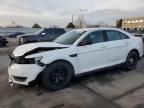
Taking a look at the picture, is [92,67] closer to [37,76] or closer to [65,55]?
[65,55]

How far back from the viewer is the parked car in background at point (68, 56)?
5148 mm

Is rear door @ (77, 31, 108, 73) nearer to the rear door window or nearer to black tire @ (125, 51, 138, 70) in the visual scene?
the rear door window

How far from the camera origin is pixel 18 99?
5070 mm

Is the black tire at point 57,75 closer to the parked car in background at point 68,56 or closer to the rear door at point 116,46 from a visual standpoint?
the parked car in background at point 68,56

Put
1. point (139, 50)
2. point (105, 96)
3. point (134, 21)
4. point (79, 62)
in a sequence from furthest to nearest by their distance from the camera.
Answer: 1. point (134, 21)
2. point (139, 50)
3. point (79, 62)
4. point (105, 96)

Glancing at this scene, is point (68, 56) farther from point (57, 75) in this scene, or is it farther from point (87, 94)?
point (87, 94)

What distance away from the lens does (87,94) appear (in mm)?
5156

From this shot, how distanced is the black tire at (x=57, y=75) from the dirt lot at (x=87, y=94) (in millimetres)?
174

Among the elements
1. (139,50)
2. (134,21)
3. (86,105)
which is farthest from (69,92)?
(134,21)

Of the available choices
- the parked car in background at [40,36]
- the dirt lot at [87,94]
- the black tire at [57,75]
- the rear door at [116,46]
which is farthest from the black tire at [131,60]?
Answer: the parked car in background at [40,36]

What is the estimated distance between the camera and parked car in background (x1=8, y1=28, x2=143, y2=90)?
16.9 feet

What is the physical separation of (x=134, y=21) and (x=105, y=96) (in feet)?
240

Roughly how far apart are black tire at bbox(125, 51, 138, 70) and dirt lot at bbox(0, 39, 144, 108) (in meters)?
0.59

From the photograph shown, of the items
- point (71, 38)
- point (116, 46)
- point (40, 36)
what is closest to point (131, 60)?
point (116, 46)
